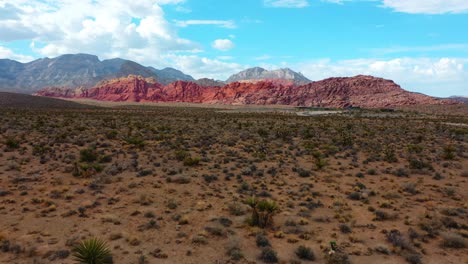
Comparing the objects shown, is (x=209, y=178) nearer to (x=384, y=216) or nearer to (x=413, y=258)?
(x=384, y=216)

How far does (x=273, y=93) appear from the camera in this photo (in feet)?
470

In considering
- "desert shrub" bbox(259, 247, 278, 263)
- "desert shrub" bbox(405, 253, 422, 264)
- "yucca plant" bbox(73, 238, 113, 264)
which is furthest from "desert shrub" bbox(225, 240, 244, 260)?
"desert shrub" bbox(405, 253, 422, 264)

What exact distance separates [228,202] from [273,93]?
434ft

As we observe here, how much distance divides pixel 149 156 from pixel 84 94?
176308mm

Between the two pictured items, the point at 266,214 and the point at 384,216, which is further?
the point at 384,216

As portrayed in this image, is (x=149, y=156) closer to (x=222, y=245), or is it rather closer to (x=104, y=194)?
(x=104, y=194)

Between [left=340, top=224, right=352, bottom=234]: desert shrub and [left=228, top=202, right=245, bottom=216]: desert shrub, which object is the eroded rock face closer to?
[left=228, top=202, right=245, bottom=216]: desert shrub

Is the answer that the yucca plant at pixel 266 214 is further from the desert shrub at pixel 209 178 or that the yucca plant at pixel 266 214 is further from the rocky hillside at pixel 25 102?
the rocky hillside at pixel 25 102

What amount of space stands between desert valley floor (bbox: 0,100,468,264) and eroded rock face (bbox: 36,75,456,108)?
325 ft

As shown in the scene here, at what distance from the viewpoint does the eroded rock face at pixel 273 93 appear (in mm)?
118000

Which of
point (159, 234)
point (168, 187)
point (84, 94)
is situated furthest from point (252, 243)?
point (84, 94)

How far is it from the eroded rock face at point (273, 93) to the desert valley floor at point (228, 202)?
98.9m

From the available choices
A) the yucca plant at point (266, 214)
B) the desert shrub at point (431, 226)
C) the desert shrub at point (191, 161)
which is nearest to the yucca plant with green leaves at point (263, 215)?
the yucca plant at point (266, 214)

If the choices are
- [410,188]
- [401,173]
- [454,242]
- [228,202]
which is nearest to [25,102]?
[228,202]
